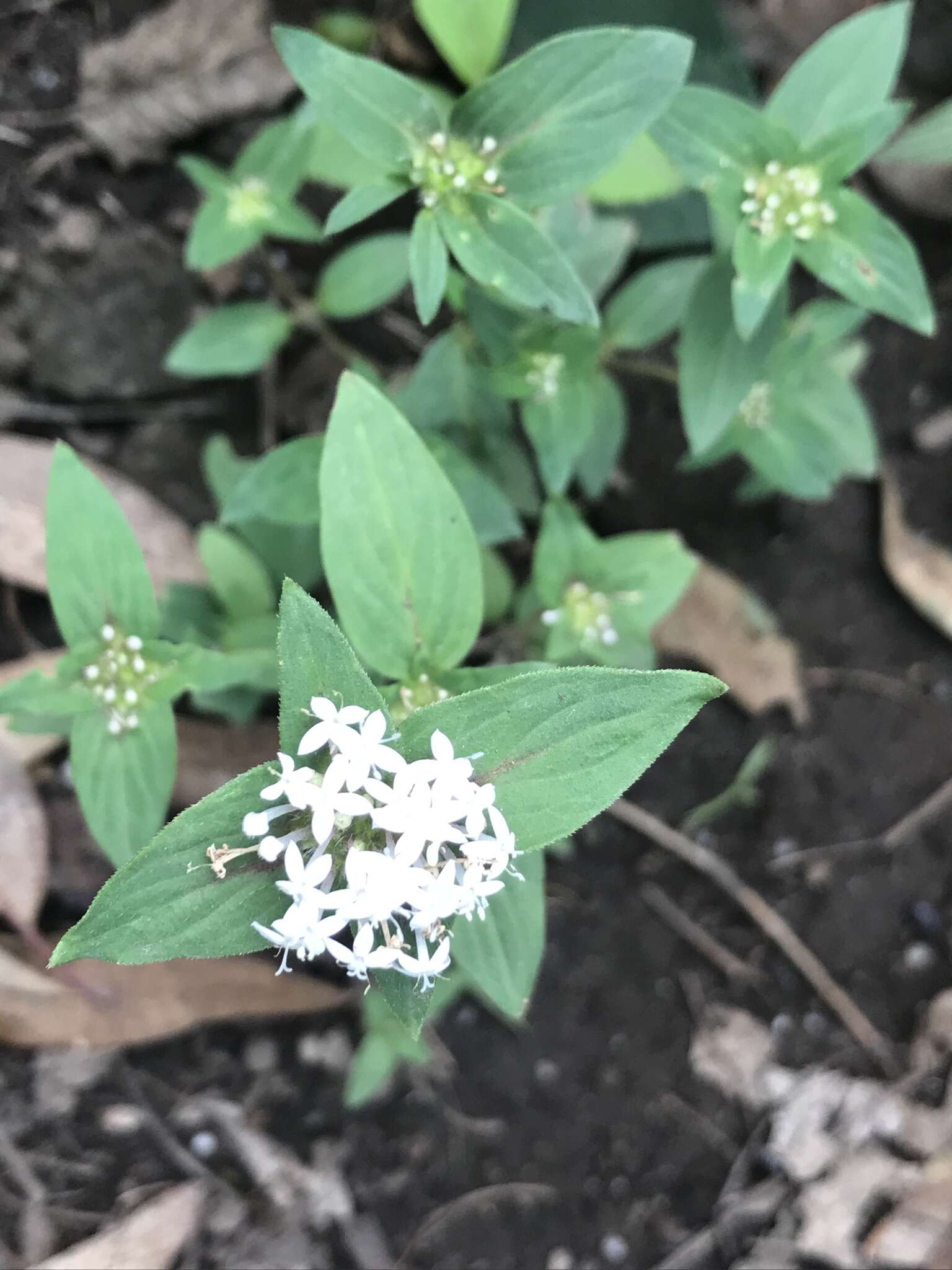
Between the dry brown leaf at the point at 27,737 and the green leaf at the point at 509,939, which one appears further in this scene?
the dry brown leaf at the point at 27,737

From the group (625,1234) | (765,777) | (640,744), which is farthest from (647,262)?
(625,1234)

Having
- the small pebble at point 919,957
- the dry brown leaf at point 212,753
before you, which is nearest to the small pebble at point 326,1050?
the dry brown leaf at point 212,753

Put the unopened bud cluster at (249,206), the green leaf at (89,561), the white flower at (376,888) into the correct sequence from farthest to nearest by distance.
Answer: the unopened bud cluster at (249,206) < the green leaf at (89,561) < the white flower at (376,888)

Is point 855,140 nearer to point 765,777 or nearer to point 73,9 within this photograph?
point 765,777

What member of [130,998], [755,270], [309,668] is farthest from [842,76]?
[130,998]

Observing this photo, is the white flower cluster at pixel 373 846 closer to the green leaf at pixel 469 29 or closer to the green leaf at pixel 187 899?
the green leaf at pixel 187 899

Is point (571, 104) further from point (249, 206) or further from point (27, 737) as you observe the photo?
point (27, 737)
